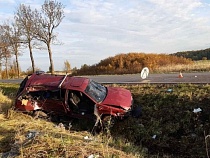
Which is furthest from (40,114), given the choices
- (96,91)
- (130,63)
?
(130,63)

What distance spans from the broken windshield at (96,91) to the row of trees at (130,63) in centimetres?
1786

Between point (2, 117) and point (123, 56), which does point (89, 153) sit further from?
point (123, 56)

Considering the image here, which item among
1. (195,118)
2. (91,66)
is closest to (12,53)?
(91,66)

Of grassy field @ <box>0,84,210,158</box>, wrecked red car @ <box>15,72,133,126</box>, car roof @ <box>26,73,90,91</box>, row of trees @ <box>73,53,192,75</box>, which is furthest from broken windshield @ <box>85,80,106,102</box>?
row of trees @ <box>73,53,192,75</box>

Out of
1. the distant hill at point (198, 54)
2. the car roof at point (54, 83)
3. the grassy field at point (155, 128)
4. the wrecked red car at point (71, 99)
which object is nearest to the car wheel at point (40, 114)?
the wrecked red car at point (71, 99)

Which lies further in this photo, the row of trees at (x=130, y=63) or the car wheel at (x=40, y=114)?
the row of trees at (x=130, y=63)

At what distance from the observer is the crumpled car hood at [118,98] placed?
9.70 metres

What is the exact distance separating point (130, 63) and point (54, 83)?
2168 centimetres

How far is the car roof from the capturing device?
33.8ft

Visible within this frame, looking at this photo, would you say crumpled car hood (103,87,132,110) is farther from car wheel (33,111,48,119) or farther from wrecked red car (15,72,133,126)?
car wheel (33,111,48,119)

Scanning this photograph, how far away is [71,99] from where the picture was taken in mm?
10156

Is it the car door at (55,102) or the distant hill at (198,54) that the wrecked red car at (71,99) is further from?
the distant hill at (198,54)

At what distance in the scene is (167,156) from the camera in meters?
8.01

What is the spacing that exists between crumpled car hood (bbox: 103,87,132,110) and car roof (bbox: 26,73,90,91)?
36.5 inches
